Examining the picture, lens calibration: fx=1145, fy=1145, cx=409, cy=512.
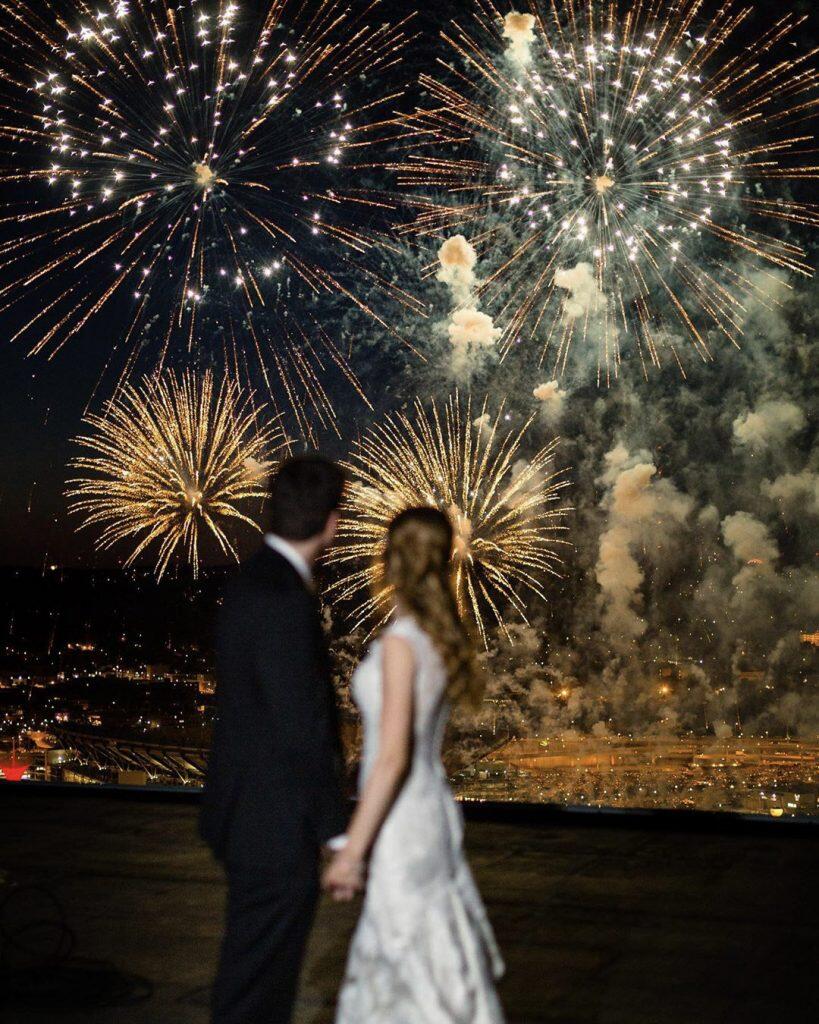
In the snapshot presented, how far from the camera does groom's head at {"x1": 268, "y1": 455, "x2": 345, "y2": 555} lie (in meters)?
2.48

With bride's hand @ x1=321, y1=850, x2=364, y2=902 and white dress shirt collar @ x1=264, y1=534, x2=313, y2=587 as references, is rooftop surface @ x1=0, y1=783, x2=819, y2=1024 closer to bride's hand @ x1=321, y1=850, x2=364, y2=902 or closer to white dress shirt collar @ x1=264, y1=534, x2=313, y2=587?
bride's hand @ x1=321, y1=850, x2=364, y2=902

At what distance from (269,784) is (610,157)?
22.5m

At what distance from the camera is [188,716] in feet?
263

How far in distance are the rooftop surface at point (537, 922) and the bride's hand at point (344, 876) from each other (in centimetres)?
149

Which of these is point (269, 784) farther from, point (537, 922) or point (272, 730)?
point (537, 922)

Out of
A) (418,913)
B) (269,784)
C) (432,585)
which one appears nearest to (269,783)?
(269,784)

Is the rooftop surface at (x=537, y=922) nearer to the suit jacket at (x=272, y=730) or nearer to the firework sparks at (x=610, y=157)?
the suit jacket at (x=272, y=730)

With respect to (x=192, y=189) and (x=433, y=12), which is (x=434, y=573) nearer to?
(x=192, y=189)

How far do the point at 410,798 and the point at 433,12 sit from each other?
68.7 feet

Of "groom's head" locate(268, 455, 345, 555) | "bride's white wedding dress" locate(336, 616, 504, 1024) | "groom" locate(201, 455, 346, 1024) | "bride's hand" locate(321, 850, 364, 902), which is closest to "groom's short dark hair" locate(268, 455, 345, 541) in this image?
"groom's head" locate(268, 455, 345, 555)

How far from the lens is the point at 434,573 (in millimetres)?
2369

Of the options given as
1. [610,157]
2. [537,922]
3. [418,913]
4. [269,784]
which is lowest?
[537,922]

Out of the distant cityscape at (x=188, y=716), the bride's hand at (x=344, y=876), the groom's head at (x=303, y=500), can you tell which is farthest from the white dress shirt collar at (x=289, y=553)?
the distant cityscape at (x=188, y=716)

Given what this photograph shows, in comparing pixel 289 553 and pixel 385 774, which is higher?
pixel 289 553
